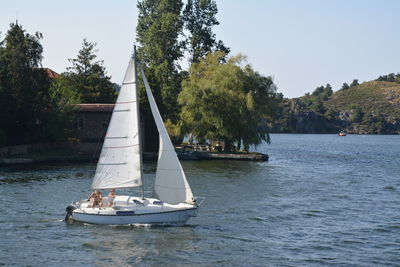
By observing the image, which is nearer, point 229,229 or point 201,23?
point 229,229

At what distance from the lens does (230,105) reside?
7912 cm

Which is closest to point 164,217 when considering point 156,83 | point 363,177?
point 363,177

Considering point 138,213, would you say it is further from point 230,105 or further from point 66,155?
point 230,105

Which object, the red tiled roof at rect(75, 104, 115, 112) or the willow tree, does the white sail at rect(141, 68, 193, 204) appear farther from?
the red tiled roof at rect(75, 104, 115, 112)

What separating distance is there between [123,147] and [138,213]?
12.7 feet

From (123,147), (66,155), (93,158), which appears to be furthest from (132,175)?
(66,155)

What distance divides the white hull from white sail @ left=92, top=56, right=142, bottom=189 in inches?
47.5

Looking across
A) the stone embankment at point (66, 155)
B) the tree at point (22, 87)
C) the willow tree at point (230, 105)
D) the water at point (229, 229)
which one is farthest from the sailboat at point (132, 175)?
the willow tree at point (230, 105)

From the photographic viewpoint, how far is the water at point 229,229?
27906 millimetres

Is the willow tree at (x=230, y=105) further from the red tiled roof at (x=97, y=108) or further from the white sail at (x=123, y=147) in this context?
the white sail at (x=123, y=147)

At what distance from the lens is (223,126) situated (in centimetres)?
7900

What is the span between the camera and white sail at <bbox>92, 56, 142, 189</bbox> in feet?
106

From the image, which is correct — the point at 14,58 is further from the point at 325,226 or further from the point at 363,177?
the point at 325,226

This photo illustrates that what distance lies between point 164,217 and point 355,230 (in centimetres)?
1155
